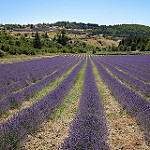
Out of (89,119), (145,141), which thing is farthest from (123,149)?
(89,119)

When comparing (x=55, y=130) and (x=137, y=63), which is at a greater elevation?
(x=137, y=63)

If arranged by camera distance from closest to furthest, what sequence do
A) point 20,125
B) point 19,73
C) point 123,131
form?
1. point 20,125
2. point 123,131
3. point 19,73

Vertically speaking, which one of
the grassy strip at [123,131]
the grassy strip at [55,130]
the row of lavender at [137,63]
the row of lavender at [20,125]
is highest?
the row of lavender at [137,63]

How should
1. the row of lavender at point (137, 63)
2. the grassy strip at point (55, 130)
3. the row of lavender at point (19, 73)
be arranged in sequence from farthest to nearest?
the row of lavender at point (137, 63)
the row of lavender at point (19, 73)
the grassy strip at point (55, 130)

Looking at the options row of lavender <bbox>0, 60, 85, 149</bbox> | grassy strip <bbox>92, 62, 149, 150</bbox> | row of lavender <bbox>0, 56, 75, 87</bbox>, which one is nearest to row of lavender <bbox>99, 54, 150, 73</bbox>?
row of lavender <bbox>0, 56, 75, 87</bbox>

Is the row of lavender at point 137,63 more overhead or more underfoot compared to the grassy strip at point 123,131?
more overhead

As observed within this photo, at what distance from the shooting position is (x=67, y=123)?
15.3 ft

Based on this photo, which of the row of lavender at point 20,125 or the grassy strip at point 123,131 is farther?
the grassy strip at point 123,131

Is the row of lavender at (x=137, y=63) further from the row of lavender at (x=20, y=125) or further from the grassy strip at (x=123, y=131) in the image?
the row of lavender at (x=20, y=125)

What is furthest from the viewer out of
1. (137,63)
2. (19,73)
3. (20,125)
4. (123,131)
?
(137,63)

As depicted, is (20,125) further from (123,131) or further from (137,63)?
(137,63)

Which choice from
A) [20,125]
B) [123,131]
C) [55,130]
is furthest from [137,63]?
[20,125]

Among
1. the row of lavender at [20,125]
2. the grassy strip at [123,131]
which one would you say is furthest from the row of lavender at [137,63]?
the row of lavender at [20,125]

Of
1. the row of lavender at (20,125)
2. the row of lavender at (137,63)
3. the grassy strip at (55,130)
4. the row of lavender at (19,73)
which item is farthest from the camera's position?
the row of lavender at (137,63)
